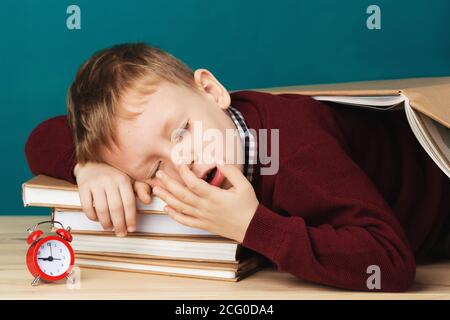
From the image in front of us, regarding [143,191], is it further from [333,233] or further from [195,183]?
[333,233]

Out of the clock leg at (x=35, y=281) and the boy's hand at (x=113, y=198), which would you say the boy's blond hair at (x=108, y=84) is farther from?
the clock leg at (x=35, y=281)

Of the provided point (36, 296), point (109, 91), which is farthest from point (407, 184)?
point (36, 296)

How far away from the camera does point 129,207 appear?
108cm

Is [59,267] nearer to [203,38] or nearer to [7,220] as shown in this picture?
[7,220]

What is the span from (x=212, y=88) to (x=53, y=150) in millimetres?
316

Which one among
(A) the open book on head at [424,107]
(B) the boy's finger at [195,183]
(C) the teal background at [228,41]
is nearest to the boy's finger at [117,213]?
(B) the boy's finger at [195,183]

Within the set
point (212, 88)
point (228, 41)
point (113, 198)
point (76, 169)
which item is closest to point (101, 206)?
point (113, 198)

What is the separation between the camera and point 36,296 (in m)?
0.99

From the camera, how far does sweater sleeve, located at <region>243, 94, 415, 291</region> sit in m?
1.00

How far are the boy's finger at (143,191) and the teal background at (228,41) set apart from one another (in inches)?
37.4

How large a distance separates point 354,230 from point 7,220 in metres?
0.79

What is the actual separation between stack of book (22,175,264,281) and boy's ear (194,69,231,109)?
185 mm

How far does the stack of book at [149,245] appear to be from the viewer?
1.06 m

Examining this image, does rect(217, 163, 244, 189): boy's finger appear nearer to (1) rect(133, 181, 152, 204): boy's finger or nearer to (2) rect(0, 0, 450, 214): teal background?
(1) rect(133, 181, 152, 204): boy's finger
